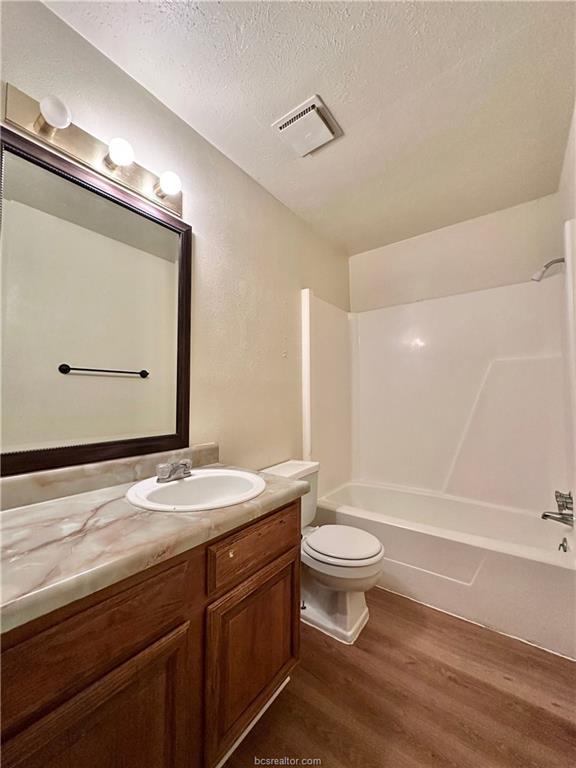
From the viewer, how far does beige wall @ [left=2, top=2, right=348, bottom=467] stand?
3.39 feet

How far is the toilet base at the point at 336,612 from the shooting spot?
1514mm

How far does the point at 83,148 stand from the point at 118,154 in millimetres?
107

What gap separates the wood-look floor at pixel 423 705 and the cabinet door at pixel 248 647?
23 cm

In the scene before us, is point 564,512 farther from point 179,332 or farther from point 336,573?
point 179,332

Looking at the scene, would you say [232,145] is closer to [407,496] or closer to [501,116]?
[501,116]

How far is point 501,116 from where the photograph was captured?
1.42 metres

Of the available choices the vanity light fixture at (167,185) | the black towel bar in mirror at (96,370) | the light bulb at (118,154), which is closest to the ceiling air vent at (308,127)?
the vanity light fixture at (167,185)

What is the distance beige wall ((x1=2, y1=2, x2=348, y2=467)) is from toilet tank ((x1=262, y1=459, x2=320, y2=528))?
98mm

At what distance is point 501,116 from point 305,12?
1.00m

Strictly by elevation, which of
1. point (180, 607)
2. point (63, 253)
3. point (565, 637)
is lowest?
point (565, 637)

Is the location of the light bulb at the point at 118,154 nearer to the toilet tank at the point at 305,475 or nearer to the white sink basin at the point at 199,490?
the white sink basin at the point at 199,490

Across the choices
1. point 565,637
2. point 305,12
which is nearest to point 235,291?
point 305,12

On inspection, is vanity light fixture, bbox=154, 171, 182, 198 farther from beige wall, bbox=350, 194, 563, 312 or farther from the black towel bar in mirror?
beige wall, bbox=350, 194, 563, 312

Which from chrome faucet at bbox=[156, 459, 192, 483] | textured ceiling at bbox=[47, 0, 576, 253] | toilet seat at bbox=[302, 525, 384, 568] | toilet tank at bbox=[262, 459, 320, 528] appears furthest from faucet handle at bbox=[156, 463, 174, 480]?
textured ceiling at bbox=[47, 0, 576, 253]
